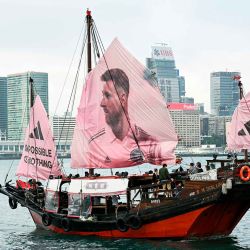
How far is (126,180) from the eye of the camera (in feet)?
111

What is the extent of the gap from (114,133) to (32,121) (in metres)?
9.82

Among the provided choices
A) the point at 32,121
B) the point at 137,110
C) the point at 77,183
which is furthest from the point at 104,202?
the point at 32,121

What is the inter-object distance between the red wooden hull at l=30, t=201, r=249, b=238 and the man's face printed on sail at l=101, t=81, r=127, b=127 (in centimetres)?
498

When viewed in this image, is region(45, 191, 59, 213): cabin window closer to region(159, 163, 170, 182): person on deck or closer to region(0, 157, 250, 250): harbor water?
region(0, 157, 250, 250): harbor water

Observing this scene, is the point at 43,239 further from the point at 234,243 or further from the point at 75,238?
the point at 234,243

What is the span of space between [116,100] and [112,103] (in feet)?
0.73

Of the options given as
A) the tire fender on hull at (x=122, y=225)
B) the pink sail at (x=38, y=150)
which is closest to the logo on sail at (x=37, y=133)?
the pink sail at (x=38, y=150)

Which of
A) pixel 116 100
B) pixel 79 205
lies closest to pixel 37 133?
pixel 116 100

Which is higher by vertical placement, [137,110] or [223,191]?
[137,110]

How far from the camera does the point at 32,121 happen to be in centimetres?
4412

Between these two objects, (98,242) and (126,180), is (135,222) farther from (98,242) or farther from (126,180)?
(98,242)

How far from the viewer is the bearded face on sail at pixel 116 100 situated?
35.4 meters

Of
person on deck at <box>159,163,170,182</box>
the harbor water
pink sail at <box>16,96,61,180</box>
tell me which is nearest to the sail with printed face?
person on deck at <box>159,163,170,182</box>

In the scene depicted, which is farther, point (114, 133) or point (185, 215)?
point (114, 133)
